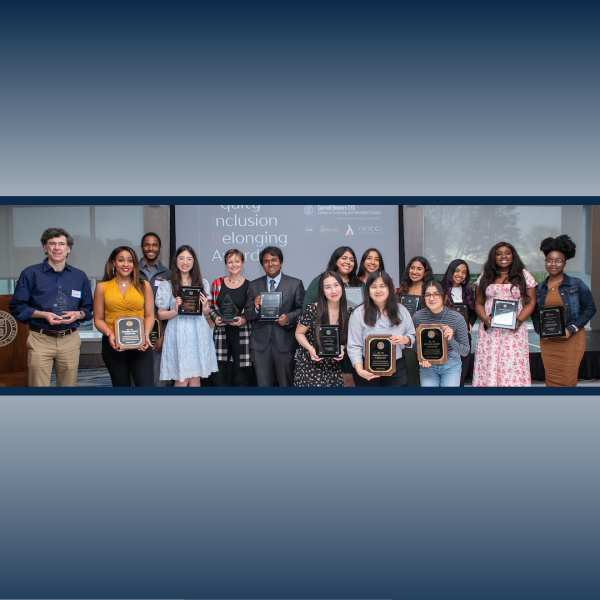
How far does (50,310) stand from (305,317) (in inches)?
61.9

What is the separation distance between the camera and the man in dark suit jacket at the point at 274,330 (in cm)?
384

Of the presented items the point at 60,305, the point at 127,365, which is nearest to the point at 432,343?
the point at 127,365

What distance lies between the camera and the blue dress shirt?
2992 millimetres

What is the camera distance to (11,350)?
435 cm

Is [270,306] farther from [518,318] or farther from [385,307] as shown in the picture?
[518,318]

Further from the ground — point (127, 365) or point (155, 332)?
point (155, 332)

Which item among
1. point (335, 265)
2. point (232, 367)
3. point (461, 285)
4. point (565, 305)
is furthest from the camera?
point (232, 367)

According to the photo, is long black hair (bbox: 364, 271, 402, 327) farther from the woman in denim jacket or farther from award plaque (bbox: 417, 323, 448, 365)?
the woman in denim jacket

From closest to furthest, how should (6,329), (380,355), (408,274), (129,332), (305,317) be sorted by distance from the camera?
1. (380,355)
2. (129,332)
3. (305,317)
4. (408,274)
5. (6,329)

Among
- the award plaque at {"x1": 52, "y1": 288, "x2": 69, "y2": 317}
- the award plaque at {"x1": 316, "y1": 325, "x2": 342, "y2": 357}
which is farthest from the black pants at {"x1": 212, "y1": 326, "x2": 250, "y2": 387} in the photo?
the award plaque at {"x1": 316, "y1": 325, "x2": 342, "y2": 357}

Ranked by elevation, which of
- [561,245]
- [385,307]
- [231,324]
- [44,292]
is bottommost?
[231,324]
